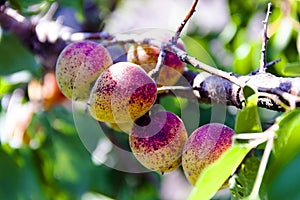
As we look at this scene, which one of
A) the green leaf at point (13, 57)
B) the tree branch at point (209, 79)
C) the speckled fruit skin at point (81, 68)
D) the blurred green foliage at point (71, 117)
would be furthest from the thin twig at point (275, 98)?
the green leaf at point (13, 57)

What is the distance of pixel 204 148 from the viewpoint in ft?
2.44

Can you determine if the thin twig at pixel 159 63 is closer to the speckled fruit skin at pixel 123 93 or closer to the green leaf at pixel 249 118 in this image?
the speckled fruit skin at pixel 123 93

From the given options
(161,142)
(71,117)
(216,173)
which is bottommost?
(71,117)

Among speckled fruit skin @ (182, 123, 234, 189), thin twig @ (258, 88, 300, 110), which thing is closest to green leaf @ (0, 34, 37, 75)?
speckled fruit skin @ (182, 123, 234, 189)

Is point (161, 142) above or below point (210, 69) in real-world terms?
below

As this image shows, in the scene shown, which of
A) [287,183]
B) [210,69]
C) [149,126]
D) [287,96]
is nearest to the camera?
[287,183]

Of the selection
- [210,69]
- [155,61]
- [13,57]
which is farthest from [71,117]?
[210,69]

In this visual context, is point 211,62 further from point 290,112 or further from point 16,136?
point 290,112

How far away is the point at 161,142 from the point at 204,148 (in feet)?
0.27

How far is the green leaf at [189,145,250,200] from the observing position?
21.5 inches

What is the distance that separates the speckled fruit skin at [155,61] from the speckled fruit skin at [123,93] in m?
0.15

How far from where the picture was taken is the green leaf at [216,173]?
55cm

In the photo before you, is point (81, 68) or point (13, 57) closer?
point (81, 68)

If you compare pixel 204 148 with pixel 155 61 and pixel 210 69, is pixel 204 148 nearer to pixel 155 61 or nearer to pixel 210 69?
pixel 210 69
